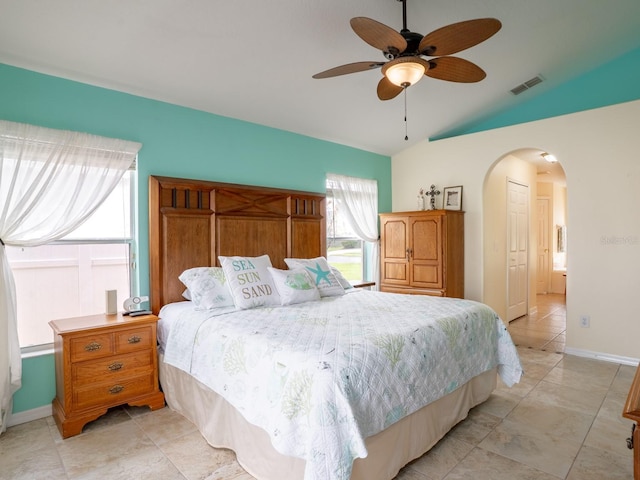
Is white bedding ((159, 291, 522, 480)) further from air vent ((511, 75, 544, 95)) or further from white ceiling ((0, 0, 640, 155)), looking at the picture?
air vent ((511, 75, 544, 95))

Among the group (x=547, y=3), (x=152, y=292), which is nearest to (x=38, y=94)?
(x=152, y=292)

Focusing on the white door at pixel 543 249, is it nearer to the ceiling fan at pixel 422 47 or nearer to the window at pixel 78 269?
the ceiling fan at pixel 422 47

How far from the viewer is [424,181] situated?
5.29 m

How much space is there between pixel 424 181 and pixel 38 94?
442cm

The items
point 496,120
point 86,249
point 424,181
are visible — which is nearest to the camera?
point 86,249

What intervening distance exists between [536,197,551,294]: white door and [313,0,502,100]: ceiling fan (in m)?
7.27

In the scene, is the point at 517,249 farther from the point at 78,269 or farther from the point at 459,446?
the point at 78,269

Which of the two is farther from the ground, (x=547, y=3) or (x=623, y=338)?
(x=547, y=3)

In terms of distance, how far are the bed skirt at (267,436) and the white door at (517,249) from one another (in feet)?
10.4

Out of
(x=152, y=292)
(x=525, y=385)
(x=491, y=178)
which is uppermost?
(x=491, y=178)

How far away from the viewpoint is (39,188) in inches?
104

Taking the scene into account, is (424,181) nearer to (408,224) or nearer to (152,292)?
(408,224)

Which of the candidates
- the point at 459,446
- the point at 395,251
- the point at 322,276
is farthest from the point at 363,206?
the point at 459,446

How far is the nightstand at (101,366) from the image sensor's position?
244 cm
